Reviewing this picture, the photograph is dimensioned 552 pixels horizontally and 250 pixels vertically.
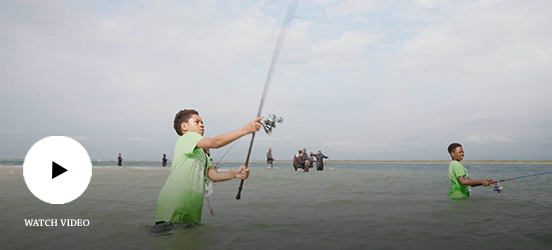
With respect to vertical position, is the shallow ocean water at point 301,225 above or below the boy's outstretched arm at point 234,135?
below

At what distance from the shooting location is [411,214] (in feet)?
21.9

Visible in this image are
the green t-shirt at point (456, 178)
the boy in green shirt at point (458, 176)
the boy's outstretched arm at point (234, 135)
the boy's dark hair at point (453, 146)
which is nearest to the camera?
the boy's outstretched arm at point (234, 135)

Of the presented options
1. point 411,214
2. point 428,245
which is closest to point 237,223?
point 428,245

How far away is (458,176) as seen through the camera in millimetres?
7680

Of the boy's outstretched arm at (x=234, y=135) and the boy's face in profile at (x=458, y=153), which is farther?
the boy's face in profile at (x=458, y=153)

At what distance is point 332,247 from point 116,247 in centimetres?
273

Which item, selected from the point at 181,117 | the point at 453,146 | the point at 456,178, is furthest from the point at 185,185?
the point at 453,146

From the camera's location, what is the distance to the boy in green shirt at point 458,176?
7.55 metres

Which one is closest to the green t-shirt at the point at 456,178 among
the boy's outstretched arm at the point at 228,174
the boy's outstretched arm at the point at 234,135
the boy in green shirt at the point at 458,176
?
the boy in green shirt at the point at 458,176

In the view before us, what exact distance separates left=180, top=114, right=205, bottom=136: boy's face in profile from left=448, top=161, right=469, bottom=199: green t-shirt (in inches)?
237

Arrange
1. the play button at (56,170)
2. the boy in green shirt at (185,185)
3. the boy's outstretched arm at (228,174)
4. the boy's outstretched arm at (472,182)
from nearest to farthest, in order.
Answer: the boy in green shirt at (185,185), the boy's outstretched arm at (228,174), the play button at (56,170), the boy's outstretched arm at (472,182)

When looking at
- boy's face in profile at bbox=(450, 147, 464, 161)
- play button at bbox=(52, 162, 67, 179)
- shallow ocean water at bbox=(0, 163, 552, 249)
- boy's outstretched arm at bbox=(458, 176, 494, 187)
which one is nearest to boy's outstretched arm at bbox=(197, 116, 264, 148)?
shallow ocean water at bbox=(0, 163, 552, 249)

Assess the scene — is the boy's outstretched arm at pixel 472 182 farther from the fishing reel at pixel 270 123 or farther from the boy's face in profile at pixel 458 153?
the fishing reel at pixel 270 123

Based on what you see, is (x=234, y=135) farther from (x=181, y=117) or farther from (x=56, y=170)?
(x=56, y=170)
